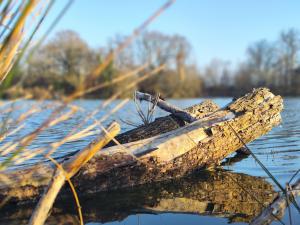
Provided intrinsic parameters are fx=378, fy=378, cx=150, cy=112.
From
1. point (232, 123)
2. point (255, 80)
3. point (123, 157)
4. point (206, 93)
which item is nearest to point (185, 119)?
point (232, 123)

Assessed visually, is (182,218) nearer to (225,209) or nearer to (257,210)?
(225,209)

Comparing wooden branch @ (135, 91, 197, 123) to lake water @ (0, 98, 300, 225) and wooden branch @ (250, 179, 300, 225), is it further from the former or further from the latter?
wooden branch @ (250, 179, 300, 225)

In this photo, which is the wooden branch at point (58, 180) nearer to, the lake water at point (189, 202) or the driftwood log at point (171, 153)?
the lake water at point (189, 202)

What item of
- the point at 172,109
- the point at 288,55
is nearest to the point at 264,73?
the point at 288,55

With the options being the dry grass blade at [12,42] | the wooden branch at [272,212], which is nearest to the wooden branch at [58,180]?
the dry grass blade at [12,42]

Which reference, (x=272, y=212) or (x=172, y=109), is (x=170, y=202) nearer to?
(x=272, y=212)
